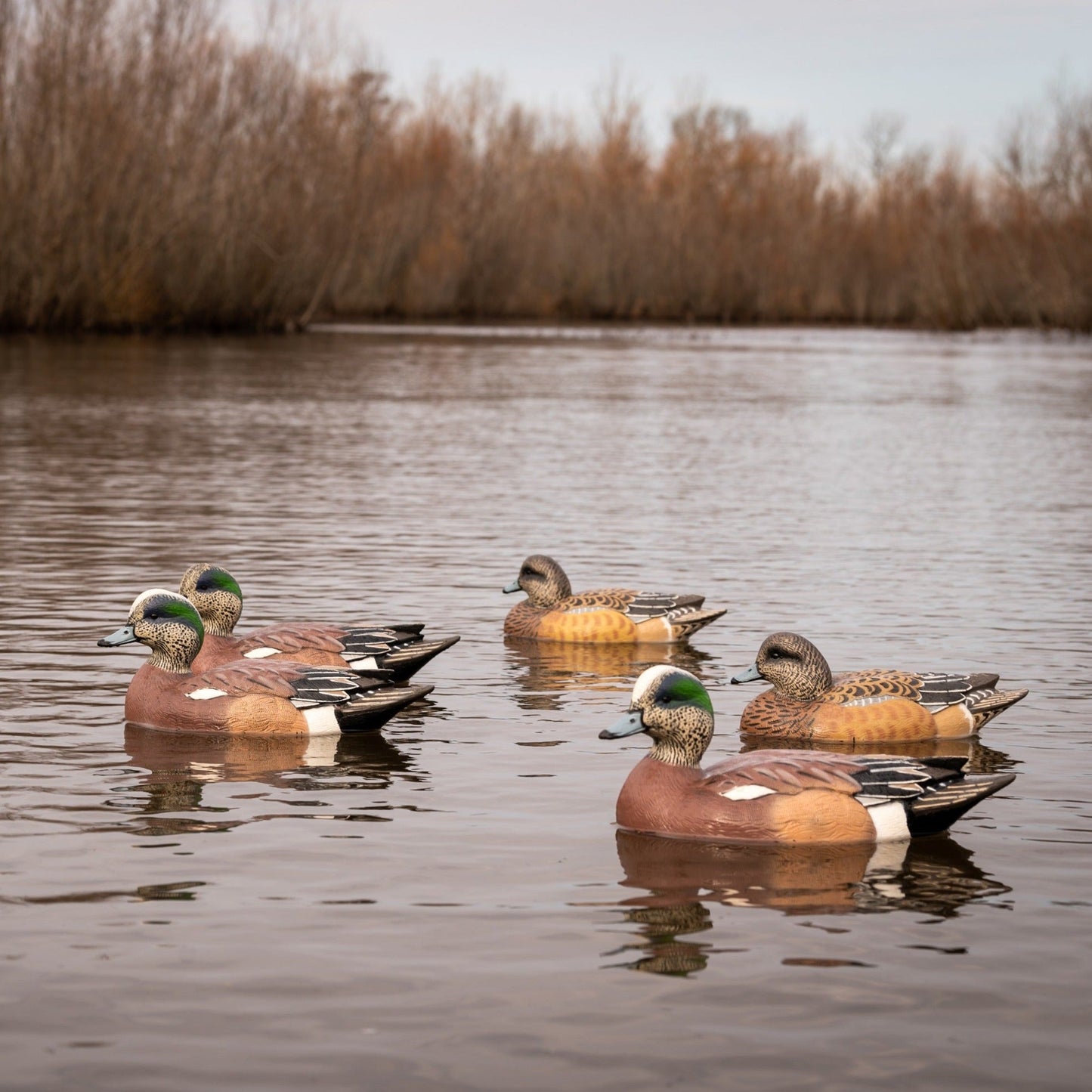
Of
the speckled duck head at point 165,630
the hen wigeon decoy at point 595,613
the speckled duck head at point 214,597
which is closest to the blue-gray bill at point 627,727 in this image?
the speckled duck head at point 165,630

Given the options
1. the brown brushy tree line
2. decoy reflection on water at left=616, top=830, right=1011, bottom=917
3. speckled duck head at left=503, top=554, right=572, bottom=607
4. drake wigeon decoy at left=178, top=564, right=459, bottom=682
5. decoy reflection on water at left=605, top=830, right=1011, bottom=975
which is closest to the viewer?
decoy reflection on water at left=605, top=830, right=1011, bottom=975

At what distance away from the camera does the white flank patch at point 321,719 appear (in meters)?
10.5

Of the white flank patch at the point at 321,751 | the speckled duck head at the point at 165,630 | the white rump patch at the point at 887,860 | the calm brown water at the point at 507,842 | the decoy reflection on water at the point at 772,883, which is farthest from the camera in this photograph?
the speckled duck head at the point at 165,630

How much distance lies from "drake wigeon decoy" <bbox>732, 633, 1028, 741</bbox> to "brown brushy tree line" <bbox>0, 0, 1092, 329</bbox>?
46932 mm

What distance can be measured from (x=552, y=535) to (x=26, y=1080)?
14.5m

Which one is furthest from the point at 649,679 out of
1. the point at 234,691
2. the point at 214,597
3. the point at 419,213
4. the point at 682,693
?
the point at 419,213

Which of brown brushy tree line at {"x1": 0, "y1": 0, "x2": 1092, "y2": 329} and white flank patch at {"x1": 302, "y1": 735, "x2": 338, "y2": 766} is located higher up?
brown brushy tree line at {"x1": 0, "y1": 0, "x2": 1092, "y2": 329}

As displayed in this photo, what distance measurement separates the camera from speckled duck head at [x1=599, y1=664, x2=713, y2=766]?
8562mm

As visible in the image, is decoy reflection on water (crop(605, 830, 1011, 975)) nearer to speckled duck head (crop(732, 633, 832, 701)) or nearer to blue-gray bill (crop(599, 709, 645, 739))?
blue-gray bill (crop(599, 709, 645, 739))

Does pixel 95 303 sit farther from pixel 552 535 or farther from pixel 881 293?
pixel 881 293

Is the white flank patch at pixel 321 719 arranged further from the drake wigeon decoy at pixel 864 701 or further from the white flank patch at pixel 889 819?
the white flank patch at pixel 889 819

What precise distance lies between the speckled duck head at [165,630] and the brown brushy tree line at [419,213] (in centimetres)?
4546

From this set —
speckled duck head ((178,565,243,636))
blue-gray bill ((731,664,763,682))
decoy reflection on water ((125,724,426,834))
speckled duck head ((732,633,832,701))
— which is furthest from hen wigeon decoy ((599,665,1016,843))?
speckled duck head ((178,565,243,636))

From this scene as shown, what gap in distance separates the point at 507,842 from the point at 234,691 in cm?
269
